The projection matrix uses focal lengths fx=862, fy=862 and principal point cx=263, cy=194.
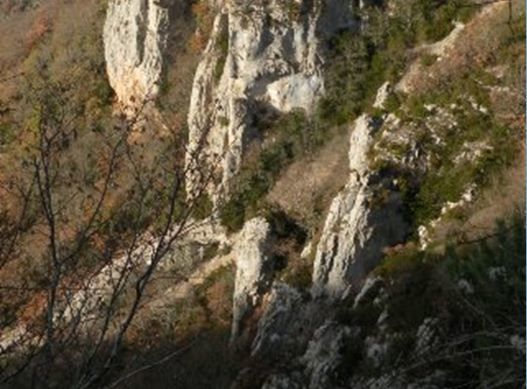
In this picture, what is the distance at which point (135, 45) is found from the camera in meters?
30.9

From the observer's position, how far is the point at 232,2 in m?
24.8

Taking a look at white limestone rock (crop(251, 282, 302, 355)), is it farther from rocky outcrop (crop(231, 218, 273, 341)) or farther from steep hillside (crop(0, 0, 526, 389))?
rocky outcrop (crop(231, 218, 273, 341))

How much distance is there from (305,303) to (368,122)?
4.75m

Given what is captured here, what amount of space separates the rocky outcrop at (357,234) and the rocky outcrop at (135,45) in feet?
42.9

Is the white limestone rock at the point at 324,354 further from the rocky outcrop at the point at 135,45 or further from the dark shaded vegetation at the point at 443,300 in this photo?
the rocky outcrop at the point at 135,45

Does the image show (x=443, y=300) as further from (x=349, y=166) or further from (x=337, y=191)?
(x=349, y=166)

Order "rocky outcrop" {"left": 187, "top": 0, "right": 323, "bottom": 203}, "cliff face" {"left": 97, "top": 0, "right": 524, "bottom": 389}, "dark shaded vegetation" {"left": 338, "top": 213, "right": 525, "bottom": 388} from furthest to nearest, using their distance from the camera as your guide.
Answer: "rocky outcrop" {"left": 187, "top": 0, "right": 323, "bottom": 203} → "cliff face" {"left": 97, "top": 0, "right": 524, "bottom": 389} → "dark shaded vegetation" {"left": 338, "top": 213, "right": 525, "bottom": 388}

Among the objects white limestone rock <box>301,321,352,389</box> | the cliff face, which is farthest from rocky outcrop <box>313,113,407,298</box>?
white limestone rock <box>301,321,352,389</box>

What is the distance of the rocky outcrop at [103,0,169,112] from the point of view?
3022 centimetres

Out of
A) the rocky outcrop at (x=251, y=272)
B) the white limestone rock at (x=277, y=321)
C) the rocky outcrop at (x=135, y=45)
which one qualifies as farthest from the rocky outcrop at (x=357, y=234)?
the rocky outcrop at (x=135, y=45)

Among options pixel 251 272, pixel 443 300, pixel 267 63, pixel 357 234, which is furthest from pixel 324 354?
pixel 267 63

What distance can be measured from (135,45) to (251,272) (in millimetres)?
14139

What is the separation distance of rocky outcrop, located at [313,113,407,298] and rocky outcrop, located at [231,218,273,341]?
192cm

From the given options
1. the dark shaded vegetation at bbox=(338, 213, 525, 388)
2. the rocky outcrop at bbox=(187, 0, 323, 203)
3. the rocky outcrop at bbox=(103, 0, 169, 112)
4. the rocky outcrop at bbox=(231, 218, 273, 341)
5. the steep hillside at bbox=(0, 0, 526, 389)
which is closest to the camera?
the dark shaded vegetation at bbox=(338, 213, 525, 388)
